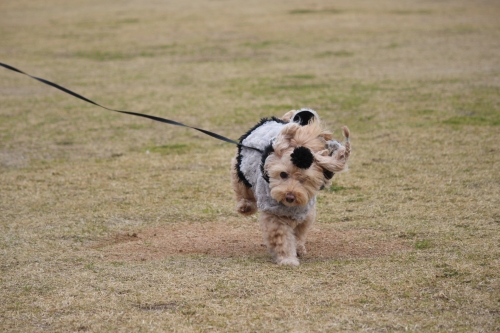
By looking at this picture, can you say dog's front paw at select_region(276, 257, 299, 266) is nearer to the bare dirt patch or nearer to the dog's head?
the bare dirt patch

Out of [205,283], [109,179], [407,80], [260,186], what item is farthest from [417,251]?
[407,80]

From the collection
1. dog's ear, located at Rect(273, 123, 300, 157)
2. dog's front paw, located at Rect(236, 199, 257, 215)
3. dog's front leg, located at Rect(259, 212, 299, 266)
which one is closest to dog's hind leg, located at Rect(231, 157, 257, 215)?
dog's front paw, located at Rect(236, 199, 257, 215)

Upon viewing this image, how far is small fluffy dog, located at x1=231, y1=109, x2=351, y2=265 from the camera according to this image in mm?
4496

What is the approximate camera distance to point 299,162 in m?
4.45

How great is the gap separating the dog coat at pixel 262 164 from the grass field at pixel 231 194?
389mm

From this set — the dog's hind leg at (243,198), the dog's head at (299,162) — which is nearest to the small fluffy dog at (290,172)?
the dog's head at (299,162)

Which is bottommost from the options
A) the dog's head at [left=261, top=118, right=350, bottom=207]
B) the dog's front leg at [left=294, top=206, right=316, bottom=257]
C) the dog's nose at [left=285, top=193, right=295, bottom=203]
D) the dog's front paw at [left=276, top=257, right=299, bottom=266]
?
the dog's front paw at [left=276, top=257, right=299, bottom=266]

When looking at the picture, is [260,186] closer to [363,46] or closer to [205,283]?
[205,283]

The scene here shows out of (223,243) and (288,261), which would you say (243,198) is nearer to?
(223,243)

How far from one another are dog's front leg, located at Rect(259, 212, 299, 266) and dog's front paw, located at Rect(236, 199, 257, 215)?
437mm

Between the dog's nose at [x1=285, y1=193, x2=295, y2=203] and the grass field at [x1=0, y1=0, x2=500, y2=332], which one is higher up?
the dog's nose at [x1=285, y1=193, x2=295, y2=203]

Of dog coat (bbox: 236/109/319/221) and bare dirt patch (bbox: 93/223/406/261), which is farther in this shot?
bare dirt patch (bbox: 93/223/406/261)

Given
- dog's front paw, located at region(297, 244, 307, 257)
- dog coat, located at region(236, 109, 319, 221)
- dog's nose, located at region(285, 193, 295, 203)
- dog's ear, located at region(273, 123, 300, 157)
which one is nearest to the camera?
dog's nose, located at region(285, 193, 295, 203)

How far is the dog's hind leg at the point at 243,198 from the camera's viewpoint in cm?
527
